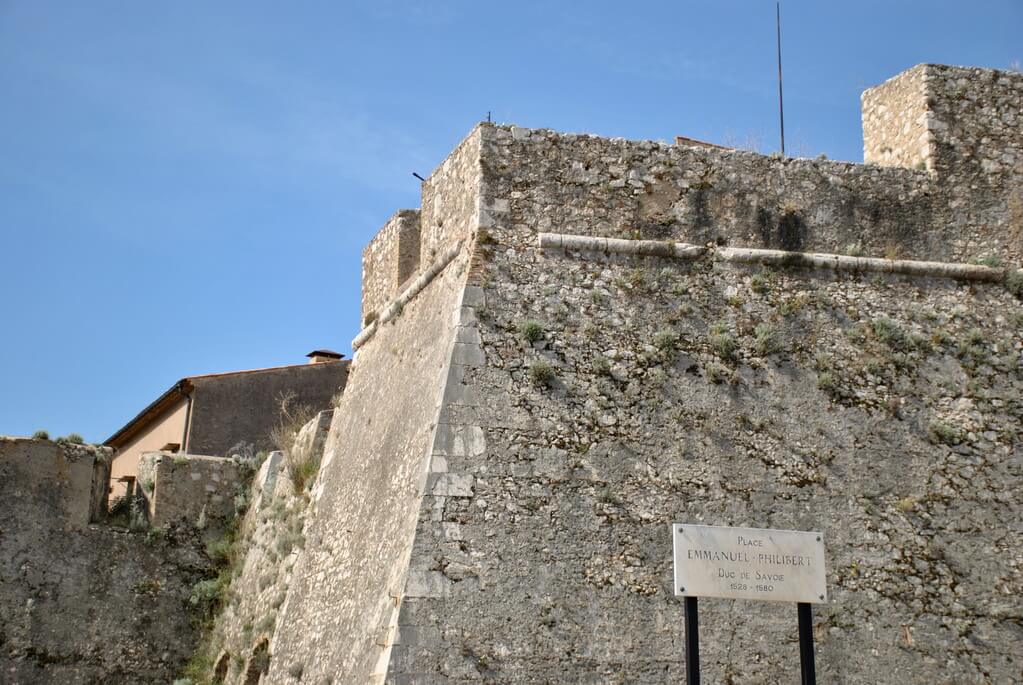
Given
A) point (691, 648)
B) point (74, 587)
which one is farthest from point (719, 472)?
point (74, 587)

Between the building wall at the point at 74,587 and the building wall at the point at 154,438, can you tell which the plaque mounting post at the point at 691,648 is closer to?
the building wall at the point at 74,587

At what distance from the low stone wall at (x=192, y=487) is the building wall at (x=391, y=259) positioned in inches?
148

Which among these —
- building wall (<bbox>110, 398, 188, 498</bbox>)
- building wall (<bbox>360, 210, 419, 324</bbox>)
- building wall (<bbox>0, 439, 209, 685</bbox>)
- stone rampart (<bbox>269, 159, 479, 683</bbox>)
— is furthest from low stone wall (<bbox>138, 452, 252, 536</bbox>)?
building wall (<bbox>110, 398, 188, 498</bbox>)

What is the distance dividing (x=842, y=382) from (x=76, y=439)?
32.5 feet

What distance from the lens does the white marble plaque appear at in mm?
10977

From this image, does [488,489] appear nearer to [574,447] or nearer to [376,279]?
[574,447]

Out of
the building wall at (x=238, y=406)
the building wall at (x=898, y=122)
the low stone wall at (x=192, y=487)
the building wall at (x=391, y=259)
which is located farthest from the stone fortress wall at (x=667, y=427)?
the building wall at (x=238, y=406)

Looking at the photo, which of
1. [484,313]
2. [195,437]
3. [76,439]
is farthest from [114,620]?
[484,313]

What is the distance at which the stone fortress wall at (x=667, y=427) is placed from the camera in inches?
480

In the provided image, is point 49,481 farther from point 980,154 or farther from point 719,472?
point 980,154

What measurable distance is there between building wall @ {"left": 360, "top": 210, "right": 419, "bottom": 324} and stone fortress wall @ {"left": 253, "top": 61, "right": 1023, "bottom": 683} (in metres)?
1.00

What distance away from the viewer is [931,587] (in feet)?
42.7

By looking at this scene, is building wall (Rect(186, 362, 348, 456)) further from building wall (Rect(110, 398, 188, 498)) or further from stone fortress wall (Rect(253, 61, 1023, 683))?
stone fortress wall (Rect(253, 61, 1023, 683))

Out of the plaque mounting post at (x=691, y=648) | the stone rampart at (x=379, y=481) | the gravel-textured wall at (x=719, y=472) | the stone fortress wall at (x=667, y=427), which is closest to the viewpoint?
the plaque mounting post at (x=691, y=648)
